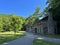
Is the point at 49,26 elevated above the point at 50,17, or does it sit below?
below

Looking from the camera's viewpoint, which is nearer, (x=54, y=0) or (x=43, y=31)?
(x=54, y=0)

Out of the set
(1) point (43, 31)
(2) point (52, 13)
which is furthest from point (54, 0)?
(1) point (43, 31)

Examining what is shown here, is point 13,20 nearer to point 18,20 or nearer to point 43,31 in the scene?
point 18,20

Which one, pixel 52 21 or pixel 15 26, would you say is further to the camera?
pixel 52 21

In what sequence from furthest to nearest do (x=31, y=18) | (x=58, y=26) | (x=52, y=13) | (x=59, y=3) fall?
1. (x=31, y=18)
2. (x=58, y=26)
3. (x=52, y=13)
4. (x=59, y=3)

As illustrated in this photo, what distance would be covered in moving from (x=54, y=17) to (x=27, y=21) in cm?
4082

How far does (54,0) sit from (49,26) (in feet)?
29.5

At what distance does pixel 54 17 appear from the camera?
1670 inches

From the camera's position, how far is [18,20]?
37594 millimetres

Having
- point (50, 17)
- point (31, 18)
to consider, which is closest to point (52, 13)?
point (50, 17)

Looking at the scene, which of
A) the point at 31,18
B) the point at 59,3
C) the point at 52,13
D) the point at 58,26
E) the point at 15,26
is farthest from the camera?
the point at 31,18

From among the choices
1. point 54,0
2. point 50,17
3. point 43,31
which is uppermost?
point 54,0

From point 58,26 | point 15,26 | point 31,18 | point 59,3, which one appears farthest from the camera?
point 31,18

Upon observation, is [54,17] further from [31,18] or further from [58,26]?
[31,18]
